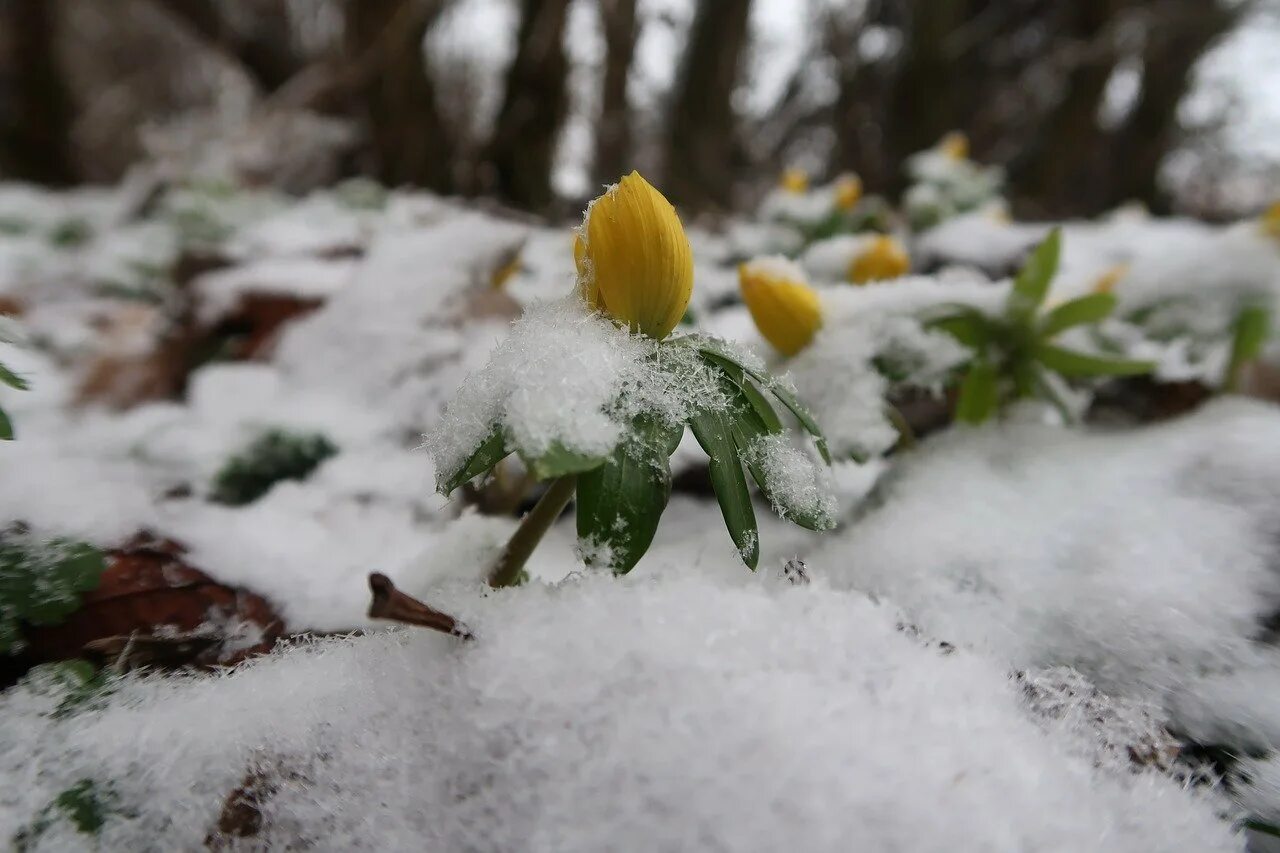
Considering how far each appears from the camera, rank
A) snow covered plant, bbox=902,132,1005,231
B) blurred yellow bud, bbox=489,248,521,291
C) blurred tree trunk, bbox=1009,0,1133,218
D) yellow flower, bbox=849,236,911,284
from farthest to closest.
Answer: blurred tree trunk, bbox=1009,0,1133,218
snow covered plant, bbox=902,132,1005,231
blurred yellow bud, bbox=489,248,521,291
yellow flower, bbox=849,236,911,284

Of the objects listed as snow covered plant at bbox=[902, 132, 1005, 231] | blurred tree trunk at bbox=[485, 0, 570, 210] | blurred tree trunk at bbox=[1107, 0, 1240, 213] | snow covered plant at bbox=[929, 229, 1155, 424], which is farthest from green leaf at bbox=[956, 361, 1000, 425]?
blurred tree trunk at bbox=[1107, 0, 1240, 213]

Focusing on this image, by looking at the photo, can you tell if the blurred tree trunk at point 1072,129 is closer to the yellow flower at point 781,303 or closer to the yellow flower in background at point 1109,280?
the yellow flower in background at point 1109,280

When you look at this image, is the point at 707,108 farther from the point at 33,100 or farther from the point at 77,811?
the point at 33,100

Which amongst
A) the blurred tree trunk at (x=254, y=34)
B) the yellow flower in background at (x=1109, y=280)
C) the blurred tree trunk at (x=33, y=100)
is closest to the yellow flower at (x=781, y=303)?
the yellow flower in background at (x=1109, y=280)

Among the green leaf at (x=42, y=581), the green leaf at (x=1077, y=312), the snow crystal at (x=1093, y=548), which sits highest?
the green leaf at (x=1077, y=312)

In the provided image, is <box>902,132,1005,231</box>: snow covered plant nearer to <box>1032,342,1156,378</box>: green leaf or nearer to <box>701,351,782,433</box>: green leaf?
<box>1032,342,1156,378</box>: green leaf

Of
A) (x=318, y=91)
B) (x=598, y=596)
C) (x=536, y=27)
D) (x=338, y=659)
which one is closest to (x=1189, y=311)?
(x=598, y=596)
